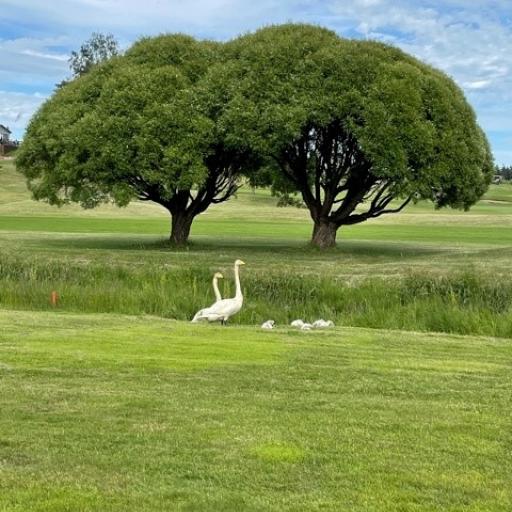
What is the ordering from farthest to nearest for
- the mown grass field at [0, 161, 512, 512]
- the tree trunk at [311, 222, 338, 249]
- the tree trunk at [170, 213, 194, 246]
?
the tree trunk at [170, 213, 194, 246]
the tree trunk at [311, 222, 338, 249]
the mown grass field at [0, 161, 512, 512]

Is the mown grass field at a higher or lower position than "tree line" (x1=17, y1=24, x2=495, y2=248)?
lower

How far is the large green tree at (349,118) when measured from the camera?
29672mm

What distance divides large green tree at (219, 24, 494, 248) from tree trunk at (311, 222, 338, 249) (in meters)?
0.05

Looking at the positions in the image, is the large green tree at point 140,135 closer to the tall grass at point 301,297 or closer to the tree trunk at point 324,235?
the tree trunk at point 324,235

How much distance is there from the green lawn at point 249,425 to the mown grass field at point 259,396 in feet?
0.07

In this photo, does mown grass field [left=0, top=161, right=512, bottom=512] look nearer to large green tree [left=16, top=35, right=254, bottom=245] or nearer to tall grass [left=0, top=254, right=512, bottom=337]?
tall grass [left=0, top=254, right=512, bottom=337]

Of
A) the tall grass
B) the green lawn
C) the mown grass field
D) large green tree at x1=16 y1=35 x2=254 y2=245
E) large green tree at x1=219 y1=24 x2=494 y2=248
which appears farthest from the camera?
large green tree at x1=16 y1=35 x2=254 y2=245

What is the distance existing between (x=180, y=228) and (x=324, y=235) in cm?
589

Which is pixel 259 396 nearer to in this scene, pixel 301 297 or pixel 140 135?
pixel 301 297

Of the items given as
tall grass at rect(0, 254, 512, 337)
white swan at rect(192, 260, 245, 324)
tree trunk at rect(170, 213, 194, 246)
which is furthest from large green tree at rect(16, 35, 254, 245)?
white swan at rect(192, 260, 245, 324)

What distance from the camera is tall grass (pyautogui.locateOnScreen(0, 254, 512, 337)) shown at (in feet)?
50.4

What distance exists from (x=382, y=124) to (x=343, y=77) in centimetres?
240

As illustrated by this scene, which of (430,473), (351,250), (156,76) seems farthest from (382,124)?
(430,473)

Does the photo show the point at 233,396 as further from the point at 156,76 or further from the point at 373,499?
the point at 156,76
